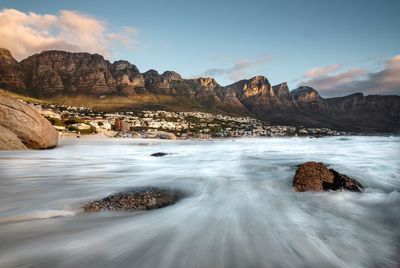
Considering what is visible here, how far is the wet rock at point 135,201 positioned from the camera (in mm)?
6598

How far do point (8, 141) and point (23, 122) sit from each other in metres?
1.65

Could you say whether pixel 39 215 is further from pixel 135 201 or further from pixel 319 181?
pixel 319 181

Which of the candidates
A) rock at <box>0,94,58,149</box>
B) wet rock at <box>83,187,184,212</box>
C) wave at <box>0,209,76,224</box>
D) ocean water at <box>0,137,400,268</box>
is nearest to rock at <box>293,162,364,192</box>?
ocean water at <box>0,137,400,268</box>

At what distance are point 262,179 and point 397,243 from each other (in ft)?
22.4

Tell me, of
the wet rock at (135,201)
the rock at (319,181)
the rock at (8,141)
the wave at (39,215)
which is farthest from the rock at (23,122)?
the rock at (319,181)

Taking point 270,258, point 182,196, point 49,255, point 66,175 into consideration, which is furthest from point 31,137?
point 270,258

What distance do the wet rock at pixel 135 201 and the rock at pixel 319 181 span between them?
3690mm

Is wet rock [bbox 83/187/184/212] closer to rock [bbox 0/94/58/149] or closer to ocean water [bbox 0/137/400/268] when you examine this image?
ocean water [bbox 0/137/400/268]

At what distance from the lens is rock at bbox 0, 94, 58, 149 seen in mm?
18969

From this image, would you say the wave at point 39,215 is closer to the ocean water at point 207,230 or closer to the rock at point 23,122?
the ocean water at point 207,230

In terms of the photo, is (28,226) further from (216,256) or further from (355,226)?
(355,226)

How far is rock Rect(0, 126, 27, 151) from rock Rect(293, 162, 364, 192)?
1763 centimetres

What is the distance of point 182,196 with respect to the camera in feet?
27.7

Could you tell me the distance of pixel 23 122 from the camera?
772 inches
